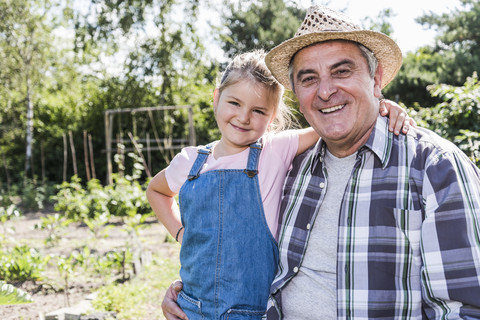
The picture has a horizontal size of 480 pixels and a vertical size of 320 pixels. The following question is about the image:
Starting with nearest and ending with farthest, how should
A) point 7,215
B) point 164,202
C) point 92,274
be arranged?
1. point 164,202
2. point 92,274
3. point 7,215

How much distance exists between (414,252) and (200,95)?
472 inches

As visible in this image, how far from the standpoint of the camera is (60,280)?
13.5 feet

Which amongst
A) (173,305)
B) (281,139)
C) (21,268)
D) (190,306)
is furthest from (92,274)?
(281,139)

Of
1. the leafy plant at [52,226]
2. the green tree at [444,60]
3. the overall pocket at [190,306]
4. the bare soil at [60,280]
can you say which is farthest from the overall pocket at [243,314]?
the green tree at [444,60]

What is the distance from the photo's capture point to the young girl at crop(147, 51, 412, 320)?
180cm

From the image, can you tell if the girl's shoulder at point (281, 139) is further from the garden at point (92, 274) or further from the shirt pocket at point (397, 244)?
the garden at point (92, 274)

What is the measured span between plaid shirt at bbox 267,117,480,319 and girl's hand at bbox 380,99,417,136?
0.03 metres

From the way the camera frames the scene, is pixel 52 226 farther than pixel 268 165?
Yes

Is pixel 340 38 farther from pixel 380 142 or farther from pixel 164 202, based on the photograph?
pixel 164 202

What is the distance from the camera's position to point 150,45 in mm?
13039

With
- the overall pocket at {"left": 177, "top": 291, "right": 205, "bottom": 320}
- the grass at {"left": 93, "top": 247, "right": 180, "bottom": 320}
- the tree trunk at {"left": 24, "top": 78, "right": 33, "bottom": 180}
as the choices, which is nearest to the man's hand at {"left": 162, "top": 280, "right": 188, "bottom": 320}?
the overall pocket at {"left": 177, "top": 291, "right": 205, "bottom": 320}

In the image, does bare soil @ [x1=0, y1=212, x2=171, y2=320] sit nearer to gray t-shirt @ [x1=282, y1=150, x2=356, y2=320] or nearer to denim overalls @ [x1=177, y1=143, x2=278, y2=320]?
denim overalls @ [x1=177, y1=143, x2=278, y2=320]

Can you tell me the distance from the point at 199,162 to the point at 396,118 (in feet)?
2.97

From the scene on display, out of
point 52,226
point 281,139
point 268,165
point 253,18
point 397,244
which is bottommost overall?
point 52,226
